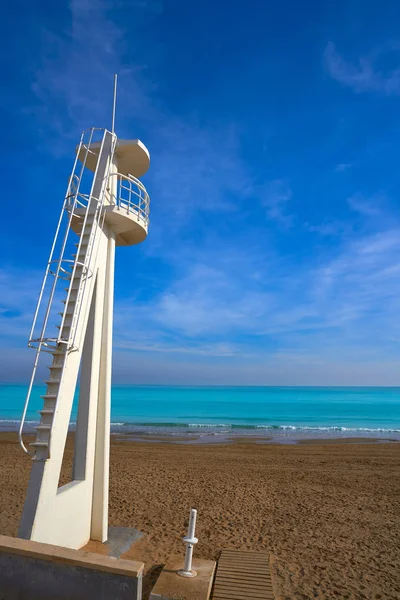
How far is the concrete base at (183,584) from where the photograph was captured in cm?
492

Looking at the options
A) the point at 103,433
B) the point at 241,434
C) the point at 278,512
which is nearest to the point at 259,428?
the point at 241,434

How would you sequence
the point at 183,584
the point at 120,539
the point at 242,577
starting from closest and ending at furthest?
1. the point at 183,584
2. the point at 242,577
3. the point at 120,539

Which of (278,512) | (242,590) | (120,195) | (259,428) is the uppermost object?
(120,195)

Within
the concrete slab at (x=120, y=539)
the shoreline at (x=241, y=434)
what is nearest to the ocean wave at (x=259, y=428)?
the shoreline at (x=241, y=434)

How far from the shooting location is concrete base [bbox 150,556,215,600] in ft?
16.1

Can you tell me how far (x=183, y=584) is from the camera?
525cm

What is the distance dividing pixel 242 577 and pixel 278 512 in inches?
167

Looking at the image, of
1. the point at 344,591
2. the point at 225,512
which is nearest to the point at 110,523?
the point at 225,512

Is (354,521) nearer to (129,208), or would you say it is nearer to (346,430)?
(129,208)

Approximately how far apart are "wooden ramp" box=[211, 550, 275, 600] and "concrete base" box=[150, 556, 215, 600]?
0.18 m

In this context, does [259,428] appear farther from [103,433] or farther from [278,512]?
[103,433]

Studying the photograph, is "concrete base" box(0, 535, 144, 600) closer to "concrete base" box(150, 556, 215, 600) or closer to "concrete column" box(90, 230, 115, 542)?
"concrete base" box(150, 556, 215, 600)

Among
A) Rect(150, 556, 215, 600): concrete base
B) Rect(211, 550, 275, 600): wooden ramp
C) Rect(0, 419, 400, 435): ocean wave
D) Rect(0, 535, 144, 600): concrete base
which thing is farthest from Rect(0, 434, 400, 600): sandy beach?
Rect(0, 419, 400, 435): ocean wave

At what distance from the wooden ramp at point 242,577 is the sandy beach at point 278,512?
0.30 m
